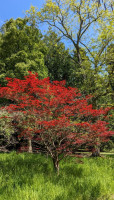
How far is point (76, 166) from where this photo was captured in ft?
19.7

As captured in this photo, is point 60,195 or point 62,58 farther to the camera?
point 62,58

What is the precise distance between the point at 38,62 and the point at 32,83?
830 cm

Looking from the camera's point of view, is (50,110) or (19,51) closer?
(50,110)

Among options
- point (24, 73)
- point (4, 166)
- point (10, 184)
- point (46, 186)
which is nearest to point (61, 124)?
point (46, 186)

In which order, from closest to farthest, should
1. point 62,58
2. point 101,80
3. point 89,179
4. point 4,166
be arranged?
point 89,179 → point 4,166 → point 101,80 → point 62,58

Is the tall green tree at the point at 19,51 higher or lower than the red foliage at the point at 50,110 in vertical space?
higher

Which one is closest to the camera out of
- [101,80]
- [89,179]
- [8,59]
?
[89,179]

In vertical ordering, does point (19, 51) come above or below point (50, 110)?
above

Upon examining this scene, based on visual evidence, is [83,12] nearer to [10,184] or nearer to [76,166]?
[76,166]

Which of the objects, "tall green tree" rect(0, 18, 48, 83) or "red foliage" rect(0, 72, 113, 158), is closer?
"red foliage" rect(0, 72, 113, 158)

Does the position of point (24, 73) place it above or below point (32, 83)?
above

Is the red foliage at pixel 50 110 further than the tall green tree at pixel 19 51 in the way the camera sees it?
No

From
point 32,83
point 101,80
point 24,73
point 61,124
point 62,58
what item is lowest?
point 61,124

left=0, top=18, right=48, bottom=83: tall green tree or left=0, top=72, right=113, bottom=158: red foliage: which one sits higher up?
left=0, top=18, right=48, bottom=83: tall green tree
